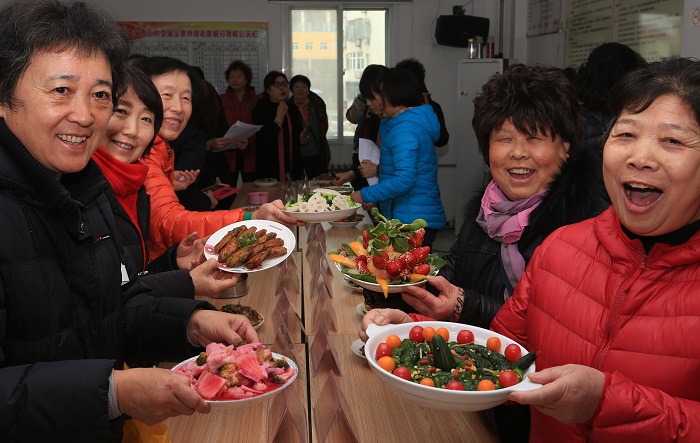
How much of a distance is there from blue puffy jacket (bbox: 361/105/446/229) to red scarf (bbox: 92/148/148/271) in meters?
2.09

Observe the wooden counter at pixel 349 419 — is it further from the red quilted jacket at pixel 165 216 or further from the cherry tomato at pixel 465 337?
the red quilted jacket at pixel 165 216

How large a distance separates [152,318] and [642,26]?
4.06 meters

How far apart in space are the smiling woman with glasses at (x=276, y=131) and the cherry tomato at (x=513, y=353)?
17.4 ft

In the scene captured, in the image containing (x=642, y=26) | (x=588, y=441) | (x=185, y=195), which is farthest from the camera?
(x=642, y=26)

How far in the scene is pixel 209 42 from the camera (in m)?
7.94

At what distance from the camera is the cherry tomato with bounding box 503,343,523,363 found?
4.77ft

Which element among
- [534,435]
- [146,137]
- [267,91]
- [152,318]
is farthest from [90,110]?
[267,91]

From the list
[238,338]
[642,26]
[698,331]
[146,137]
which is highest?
[642,26]

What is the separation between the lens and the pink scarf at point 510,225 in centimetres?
199

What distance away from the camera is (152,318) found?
1649 millimetres

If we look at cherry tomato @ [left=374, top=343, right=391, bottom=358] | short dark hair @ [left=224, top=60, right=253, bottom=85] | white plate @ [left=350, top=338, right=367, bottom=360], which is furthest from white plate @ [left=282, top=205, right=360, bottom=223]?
short dark hair @ [left=224, top=60, right=253, bottom=85]

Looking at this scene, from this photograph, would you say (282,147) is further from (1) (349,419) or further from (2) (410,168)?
(1) (349,419)

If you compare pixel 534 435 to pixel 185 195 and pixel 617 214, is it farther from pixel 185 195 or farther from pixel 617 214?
pixel 185 195

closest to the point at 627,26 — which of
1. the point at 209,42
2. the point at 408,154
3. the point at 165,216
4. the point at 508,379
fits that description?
the point at 408,154
